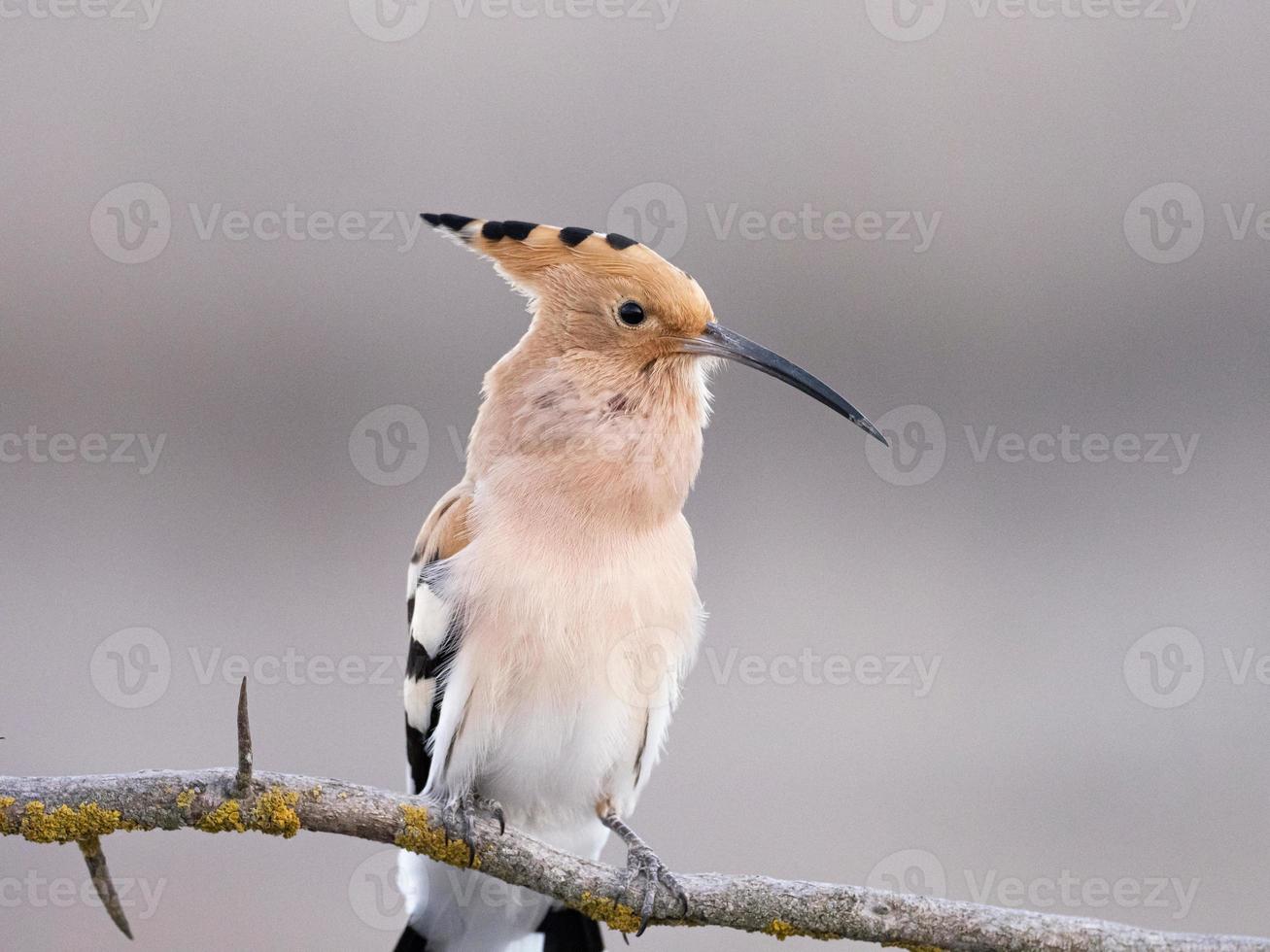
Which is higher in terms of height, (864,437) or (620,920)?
(864,437)

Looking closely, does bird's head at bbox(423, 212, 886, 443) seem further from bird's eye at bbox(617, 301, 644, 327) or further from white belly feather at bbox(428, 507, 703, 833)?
white belly feather at bbox(428, 507, 703, 833)

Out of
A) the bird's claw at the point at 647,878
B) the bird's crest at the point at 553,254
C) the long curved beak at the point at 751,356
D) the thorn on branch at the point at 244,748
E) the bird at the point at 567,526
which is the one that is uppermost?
the bird's crest at the point at 553,254

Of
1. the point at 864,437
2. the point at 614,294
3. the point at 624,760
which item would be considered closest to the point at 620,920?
the point at 624,760

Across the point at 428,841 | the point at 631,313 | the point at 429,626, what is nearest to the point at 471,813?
the point at 428,841

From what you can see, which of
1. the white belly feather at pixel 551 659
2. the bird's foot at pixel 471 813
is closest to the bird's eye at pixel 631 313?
the white belly feather at pixel 551 659

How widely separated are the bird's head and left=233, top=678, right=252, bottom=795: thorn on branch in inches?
21.3

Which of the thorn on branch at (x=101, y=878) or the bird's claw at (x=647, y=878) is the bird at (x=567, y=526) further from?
the thorn on branch at (x=101, y=878)

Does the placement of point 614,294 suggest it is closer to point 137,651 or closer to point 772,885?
point 772,885

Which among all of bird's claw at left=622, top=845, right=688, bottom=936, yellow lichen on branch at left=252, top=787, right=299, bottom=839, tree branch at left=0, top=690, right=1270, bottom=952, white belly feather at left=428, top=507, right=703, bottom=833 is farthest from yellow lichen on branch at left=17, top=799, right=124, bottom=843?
bird's claw at left=622, top=845, right=688, bottom=936

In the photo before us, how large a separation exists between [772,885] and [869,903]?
9 cm

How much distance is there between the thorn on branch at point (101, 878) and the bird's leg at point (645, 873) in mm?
455

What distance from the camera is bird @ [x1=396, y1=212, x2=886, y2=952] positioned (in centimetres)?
132

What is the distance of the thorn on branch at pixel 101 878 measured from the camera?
3.56 ft

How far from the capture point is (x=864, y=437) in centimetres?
282
